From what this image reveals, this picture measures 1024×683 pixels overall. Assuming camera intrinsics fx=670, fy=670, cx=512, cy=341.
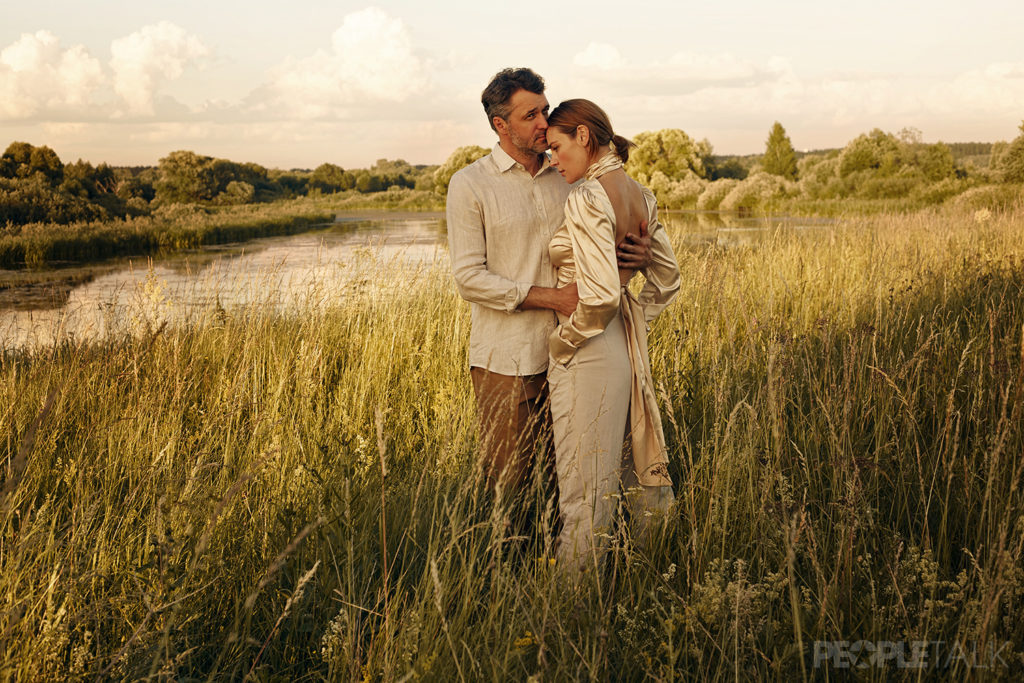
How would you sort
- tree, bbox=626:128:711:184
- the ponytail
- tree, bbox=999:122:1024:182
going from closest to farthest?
the ponytail → tree, bbox=999:122:1024:182 → tree, bbox=626:128:711:184

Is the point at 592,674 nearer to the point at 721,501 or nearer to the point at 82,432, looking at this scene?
the point at 721,501

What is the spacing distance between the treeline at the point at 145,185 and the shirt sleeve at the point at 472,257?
71.0 ft

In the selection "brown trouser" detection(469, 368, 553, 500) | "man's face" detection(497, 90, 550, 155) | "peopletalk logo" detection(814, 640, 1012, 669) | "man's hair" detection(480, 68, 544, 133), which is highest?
"man's hair" detection(480, 68, 544, 133)

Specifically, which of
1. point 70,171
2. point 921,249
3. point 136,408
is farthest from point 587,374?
point 70,171

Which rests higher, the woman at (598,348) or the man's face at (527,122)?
the man's face at (527,122)

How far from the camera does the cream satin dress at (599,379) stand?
89.4 inches

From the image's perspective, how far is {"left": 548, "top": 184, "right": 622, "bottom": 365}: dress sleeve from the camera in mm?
2250

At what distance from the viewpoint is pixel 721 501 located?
2.49m

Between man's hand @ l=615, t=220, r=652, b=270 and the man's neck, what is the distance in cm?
57

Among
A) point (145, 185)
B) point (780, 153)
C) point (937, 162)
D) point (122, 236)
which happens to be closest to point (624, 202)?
point (122, 236)

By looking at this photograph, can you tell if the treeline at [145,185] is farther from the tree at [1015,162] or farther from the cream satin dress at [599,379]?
the tree at [1015,162]

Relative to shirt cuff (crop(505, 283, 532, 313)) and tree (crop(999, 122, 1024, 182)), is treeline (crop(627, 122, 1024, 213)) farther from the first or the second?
shirt cuff (crop(505, 283, 532, 313))

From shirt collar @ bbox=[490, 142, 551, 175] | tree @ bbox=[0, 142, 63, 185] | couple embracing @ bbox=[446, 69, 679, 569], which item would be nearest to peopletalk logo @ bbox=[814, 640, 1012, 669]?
couple embracing @ bbox=[446, 69, 679, 569]

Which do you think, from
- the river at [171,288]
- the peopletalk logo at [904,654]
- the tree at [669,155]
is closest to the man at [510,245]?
the peopletalk logo at [904,654]
